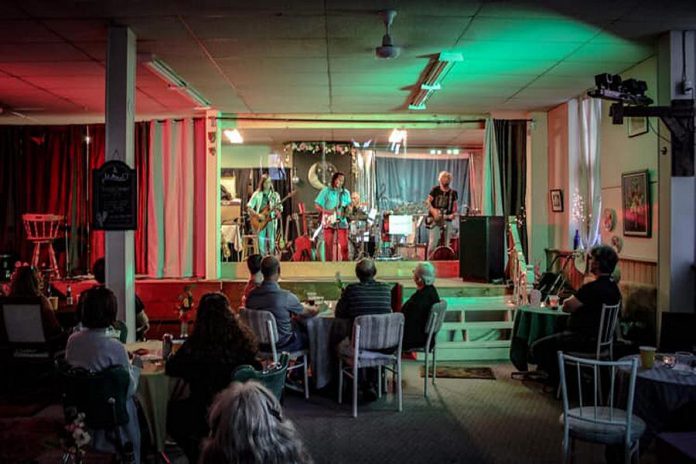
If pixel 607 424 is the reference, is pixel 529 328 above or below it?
above

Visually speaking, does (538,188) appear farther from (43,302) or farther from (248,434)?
(248,434)

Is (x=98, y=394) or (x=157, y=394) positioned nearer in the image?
(x=98, y=394)

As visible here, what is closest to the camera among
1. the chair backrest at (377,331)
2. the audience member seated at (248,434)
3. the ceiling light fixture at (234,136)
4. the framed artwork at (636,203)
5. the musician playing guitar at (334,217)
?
the audience member seated at (248,434)

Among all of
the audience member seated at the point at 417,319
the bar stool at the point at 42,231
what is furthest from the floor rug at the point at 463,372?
the bar stool at the point at 42,231

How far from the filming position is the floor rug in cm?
645

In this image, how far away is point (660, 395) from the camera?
3.49 m

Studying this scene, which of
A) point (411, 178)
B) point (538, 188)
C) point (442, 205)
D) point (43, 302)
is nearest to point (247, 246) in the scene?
point (442, 205)

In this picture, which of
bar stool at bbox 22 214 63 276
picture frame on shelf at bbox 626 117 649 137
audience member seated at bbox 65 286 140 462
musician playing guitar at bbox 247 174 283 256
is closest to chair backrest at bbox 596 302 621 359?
picture frame on shelf at bbox 626 117 649 137

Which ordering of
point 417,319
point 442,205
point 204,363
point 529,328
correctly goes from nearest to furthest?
point 204,363
point 417,319
point 529,328
point 442,205

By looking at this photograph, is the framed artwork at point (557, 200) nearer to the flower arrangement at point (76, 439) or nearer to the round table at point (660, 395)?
the round table at point (660, 395)

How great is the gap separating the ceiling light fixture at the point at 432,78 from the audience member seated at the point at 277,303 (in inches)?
106

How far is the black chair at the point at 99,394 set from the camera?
3131 millimetres

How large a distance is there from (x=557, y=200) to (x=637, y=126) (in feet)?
7.64

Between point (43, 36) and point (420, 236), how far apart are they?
8.74m
